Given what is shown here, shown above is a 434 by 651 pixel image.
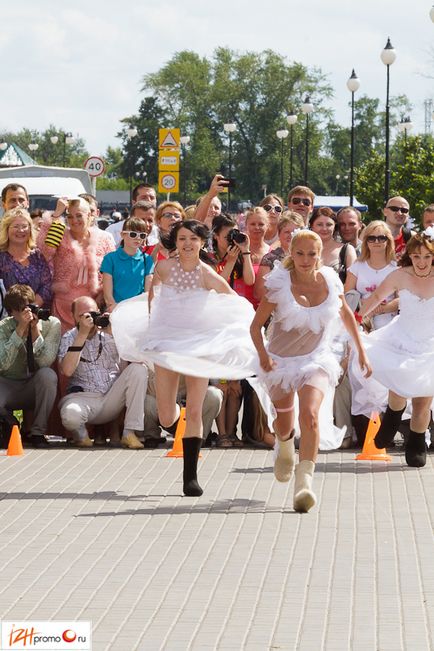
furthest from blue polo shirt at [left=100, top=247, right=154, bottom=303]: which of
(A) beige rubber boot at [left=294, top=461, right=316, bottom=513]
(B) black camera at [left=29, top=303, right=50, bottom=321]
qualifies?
(A) beige rubber boot at [left=294, top=461, right=316, bottom=513]

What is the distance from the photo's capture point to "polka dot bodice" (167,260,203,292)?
11047mm

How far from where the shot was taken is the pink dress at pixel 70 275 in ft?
46.4

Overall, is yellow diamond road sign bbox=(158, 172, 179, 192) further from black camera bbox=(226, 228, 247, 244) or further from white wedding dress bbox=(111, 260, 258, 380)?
white wedding dress bbox=(111, 260, 258, 380)

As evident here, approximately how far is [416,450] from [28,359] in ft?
12.1

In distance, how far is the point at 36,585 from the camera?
770 cm

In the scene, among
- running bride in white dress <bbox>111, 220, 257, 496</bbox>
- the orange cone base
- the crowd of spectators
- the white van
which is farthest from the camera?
the white van

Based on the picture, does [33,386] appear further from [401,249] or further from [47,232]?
[401,249]

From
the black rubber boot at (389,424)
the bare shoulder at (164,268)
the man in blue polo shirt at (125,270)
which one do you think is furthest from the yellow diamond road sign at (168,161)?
the bare shoulder at (164,268)

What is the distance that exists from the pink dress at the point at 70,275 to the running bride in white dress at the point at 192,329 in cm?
295

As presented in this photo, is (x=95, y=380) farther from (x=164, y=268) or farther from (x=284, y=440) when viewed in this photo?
(x=284, y=440)

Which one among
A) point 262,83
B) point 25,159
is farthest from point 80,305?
point 262,83

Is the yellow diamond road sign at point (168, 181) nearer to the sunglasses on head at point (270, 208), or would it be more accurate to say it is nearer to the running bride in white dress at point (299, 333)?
the sunglasses on head at point (270, 208)

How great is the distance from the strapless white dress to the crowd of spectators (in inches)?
35.9

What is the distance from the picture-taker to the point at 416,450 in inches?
480
